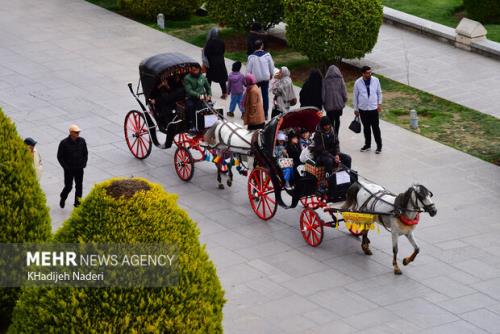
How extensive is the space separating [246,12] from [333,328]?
514 inches

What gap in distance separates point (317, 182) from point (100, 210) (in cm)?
690

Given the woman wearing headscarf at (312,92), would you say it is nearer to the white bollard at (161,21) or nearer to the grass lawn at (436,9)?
the white bollard at (161,21)

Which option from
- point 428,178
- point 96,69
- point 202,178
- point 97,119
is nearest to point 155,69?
point 202,178

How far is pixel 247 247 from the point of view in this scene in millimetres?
16344

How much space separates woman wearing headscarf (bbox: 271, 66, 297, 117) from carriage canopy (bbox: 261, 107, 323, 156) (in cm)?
348

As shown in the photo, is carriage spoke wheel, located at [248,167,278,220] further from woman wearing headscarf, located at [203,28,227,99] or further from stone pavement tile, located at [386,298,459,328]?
woman wearing headscarf, located at [203,28,227,99]

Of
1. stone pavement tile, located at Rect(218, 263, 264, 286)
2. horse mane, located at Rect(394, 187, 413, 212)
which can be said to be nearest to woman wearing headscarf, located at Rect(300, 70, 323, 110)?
stone pavement tile, located at Rect(218, 263, 264, 286)

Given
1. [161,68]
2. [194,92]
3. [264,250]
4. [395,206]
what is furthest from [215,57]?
[395,206]

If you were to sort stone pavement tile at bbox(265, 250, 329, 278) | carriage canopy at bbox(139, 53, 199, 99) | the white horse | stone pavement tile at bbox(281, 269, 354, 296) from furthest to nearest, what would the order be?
carriage canopy at bbox(139, 53, 199, 99), stone pavement tile at bbox(265, 250, 329, 278), stone pavement tile at bbox(281, 269, 354, 296), the white horse

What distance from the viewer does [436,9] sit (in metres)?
29.1

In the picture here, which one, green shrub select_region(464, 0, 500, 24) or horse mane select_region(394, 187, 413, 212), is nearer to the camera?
horse mane select_region(394, 187, 413, 212)

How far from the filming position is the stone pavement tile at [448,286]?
49.0ft

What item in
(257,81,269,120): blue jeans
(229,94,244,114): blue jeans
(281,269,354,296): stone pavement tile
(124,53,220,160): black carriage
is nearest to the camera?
(281,269,354,296): stone pavement tile

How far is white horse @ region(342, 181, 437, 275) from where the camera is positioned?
14.6 m
